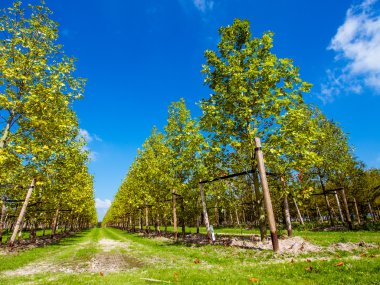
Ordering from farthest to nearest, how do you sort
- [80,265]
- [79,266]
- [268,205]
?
[80,265]
[79,266]
[268,205]

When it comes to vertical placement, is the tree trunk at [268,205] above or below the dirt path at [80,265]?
above

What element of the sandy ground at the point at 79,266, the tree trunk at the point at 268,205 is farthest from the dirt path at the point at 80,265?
the tree trunk at the point at 268,205

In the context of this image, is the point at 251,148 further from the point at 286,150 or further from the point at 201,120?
the point at 201,120

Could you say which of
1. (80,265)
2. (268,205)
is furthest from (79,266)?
(268,205)

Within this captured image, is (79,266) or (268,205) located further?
(79,266)

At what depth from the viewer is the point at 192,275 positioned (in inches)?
384

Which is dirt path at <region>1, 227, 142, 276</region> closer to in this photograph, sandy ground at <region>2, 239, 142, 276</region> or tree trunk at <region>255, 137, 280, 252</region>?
sandy ground at <region>2, 239, 142, 276</region>

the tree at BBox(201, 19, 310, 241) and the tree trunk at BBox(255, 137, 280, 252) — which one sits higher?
the tree at BBox(201, 19, 310, 241)

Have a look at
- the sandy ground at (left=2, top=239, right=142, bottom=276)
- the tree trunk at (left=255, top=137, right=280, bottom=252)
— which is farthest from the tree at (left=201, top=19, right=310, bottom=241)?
the sandy ground at (left=2, top=239, right=142, bottom=276)

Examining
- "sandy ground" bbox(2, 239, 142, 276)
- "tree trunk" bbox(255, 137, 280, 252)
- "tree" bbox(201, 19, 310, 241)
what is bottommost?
"sandy ground" bbox(2, 239, 142, 276)

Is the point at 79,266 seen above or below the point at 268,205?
below

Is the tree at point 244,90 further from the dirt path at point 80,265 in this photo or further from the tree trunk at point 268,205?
the dirt path at point 80,265

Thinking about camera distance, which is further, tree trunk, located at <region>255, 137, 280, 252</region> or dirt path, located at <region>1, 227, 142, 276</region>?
tree trunk, located at <region>255, 137, 280, 252</region>

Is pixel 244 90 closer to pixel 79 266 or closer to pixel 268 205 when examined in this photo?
pixel 268 205
